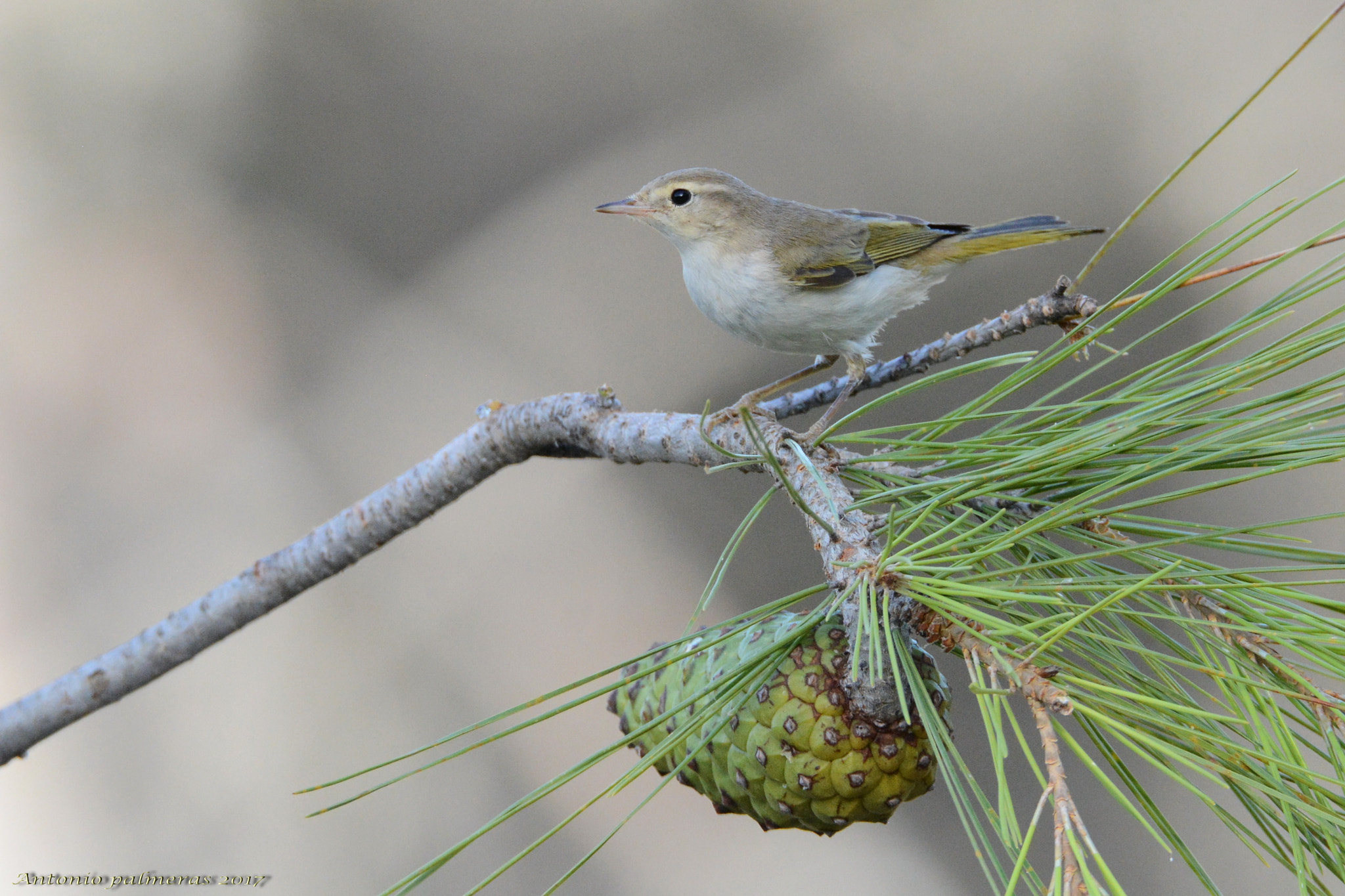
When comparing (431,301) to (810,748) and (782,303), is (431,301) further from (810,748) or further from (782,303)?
(810,748)

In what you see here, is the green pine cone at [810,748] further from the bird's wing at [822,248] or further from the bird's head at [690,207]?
the bird's head at [690,207]

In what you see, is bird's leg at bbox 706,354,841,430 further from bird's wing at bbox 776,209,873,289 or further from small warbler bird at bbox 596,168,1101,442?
bird's wing at bbox 776,209,873,289

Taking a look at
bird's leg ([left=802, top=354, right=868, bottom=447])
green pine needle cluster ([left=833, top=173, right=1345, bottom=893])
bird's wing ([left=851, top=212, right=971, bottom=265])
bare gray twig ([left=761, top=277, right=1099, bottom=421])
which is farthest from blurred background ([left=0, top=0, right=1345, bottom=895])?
green pine needle cluster ([left=833, top=173, right=1345, bottom=893])

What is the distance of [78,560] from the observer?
7.32 feet

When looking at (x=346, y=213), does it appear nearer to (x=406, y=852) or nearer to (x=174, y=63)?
(x=174, y=63)

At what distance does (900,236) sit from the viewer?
1.91 m

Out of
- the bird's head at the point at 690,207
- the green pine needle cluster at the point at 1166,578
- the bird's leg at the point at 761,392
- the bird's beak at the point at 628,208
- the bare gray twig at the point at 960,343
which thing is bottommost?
the green pine needle cluster at the point at 1166,578

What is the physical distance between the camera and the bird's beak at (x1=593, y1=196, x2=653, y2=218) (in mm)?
1775

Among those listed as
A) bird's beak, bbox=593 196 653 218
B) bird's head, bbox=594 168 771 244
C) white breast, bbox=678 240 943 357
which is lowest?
white breast, bbox=678 240 943 357

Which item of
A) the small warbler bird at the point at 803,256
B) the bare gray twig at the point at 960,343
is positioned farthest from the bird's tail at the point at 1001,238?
the bare gray twig at the point at 960,343

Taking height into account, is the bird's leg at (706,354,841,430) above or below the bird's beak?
below

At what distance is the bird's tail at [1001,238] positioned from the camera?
165cm

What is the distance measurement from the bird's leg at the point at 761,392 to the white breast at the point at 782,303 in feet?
0.14

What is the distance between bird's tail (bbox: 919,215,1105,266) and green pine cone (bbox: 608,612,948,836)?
1.10 meters
